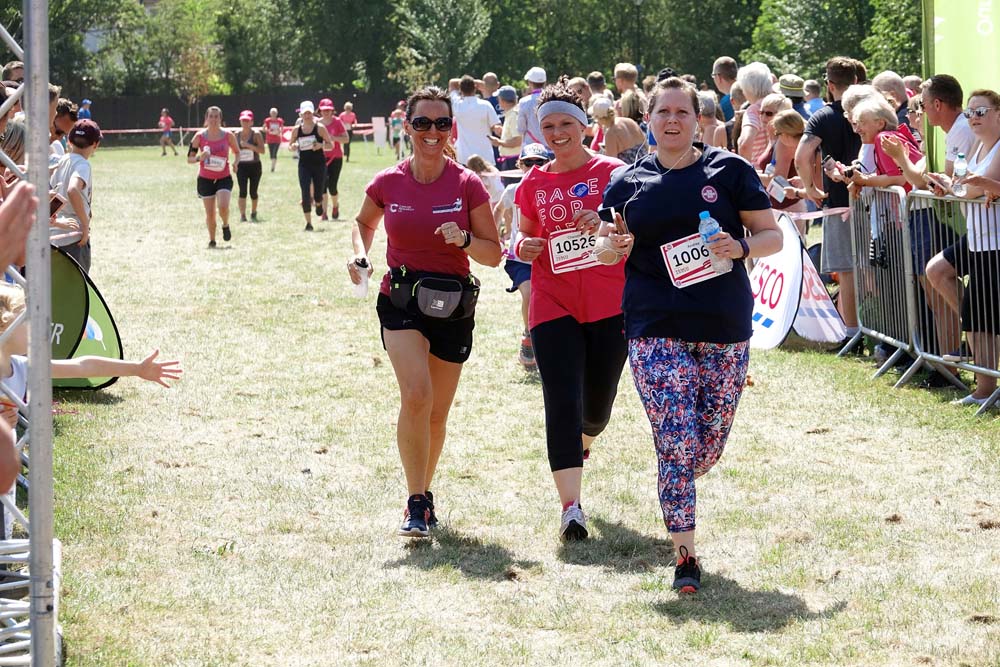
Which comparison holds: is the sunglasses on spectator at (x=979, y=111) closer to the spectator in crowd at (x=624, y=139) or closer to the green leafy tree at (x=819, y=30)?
the spectator in crowd at (x=624, y=139)

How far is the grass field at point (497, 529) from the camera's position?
4824 mm

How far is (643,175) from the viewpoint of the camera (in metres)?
5.42

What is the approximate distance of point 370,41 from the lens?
80875 mm

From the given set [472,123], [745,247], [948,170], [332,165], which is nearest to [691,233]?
[745,247]

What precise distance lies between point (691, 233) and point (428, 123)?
1.45 meters

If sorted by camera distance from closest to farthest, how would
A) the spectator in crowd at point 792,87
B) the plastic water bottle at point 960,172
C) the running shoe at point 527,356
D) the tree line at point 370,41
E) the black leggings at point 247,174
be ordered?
the plastic water bottle at point 960,172, the running shoe at point 527,356, the spectator in crowd at point 792,87, the black leggings at point 247,174, the tree line at point 370,41

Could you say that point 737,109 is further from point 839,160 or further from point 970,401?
point 970,401

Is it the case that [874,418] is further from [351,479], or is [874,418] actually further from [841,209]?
[351,479]

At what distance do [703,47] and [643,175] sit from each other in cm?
7226

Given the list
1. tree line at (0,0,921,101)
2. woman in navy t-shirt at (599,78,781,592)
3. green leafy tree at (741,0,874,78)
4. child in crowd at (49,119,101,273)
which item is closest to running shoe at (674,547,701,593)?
woman in navy t-shirt at (599,78,781,592)

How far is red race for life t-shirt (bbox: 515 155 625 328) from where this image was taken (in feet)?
19.9

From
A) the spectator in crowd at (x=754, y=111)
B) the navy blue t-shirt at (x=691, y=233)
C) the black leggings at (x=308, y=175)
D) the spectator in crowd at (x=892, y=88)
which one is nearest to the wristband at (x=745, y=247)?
the navy blue t-shirt at (x=691, y=233)

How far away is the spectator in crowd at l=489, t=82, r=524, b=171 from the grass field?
22.4ft

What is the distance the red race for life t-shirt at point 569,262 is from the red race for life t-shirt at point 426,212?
0.29m
